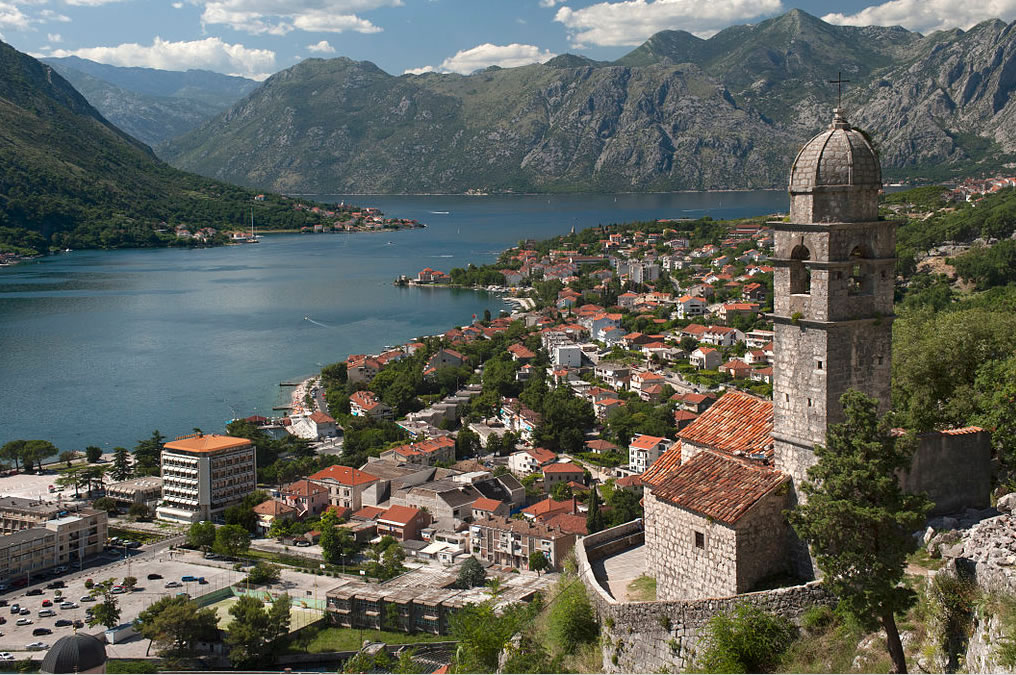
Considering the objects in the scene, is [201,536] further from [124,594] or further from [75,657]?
[75,657]

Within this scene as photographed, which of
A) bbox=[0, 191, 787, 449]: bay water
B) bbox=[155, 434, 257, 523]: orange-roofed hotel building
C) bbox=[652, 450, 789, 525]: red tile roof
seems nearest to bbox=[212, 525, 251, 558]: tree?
bbox=[155, 434, 257, 523]: orange-roofed hotel building

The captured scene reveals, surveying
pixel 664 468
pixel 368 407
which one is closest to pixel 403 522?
pixel 368 407

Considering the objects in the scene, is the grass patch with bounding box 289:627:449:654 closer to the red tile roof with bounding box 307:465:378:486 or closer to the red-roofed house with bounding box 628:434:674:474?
the red tile roof with bounding box 307:465:378:486

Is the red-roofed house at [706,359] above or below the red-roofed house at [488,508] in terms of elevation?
above

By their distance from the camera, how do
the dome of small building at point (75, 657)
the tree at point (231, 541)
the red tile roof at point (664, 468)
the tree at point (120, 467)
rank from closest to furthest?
1. the red tile roof at point (664, 468)
2. the dome of small building at point (75, 657)
3. the tree at point (231, 541)
4. the tree at point (120, 467)

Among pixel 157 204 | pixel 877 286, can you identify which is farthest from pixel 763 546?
pixel 157 204

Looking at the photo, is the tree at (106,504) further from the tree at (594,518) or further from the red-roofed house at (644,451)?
the red-roofed house at (644,451)

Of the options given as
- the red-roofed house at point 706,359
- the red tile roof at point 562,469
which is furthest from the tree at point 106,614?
the red-roofed house at point 706,359
